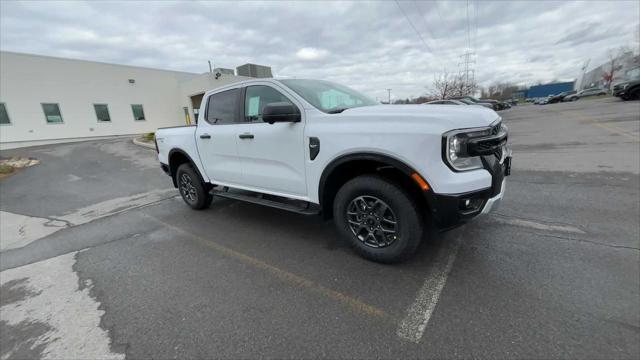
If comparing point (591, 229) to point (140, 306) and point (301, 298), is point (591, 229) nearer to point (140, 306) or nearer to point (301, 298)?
point (301, 298)

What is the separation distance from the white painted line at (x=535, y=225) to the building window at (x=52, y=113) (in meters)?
27.1

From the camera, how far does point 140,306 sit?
8.39ft

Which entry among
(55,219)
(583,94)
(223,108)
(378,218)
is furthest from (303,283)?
(583,94)

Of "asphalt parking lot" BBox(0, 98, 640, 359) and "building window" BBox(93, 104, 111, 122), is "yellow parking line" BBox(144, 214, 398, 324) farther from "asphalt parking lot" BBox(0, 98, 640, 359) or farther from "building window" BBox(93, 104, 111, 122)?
"building window" BBox(93, 104, 111, 122)

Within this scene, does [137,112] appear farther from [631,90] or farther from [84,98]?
[631,90]

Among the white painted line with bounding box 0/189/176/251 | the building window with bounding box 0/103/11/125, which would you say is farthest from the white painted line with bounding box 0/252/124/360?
the building window with bounding box 0/103/11/125

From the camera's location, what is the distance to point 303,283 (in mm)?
2695

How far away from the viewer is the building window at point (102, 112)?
21.9 meters

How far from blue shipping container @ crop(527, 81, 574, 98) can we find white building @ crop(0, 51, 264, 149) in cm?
8013

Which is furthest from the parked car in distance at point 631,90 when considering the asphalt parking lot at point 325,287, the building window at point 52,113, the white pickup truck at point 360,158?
the building window at point 52,113

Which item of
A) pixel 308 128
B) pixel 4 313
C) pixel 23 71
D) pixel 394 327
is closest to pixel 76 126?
pixel 23 71

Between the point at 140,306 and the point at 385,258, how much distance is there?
7.65 feet

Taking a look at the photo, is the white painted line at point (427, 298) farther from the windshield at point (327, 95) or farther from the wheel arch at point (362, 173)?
the windshield at point (327, 95)

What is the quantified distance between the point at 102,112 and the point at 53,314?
25.4m
